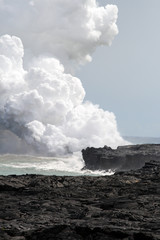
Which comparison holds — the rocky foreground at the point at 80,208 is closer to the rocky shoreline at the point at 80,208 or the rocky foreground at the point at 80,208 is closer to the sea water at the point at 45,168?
the rocky shoreline at the point at 80,208

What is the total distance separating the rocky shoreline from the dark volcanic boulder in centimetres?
6480

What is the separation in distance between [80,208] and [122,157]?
85952 mm

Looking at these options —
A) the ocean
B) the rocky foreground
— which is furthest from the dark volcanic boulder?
the rocky foreground

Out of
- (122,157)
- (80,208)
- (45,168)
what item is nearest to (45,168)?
(45,168)

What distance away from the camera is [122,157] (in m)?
111

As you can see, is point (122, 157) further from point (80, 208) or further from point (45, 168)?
point (80, 208)

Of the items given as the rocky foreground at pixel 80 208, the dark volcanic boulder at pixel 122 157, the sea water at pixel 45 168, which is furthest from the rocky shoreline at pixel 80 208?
the dark volcanic boulder at pixel 122 157

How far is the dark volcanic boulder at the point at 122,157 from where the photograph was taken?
106312 mm

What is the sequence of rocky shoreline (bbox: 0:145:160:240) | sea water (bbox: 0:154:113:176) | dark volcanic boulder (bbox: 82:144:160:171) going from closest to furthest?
rocky shoreline (bbox: 0:145:160:240) < sea water (bbox: 0:154:113:176) < dark volcanic boulder (bbox: 82:144:160:171)

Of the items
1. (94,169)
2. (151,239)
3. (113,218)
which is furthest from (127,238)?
(94,169)

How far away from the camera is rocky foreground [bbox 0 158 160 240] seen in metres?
17.8

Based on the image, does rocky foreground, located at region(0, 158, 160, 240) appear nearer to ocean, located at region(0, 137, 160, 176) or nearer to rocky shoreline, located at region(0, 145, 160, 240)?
rocky shoreline, located at region(0, 145, 160, 240)

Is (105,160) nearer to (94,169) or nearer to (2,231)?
(94,169)

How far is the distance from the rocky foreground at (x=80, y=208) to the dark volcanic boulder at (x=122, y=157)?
6473cm
